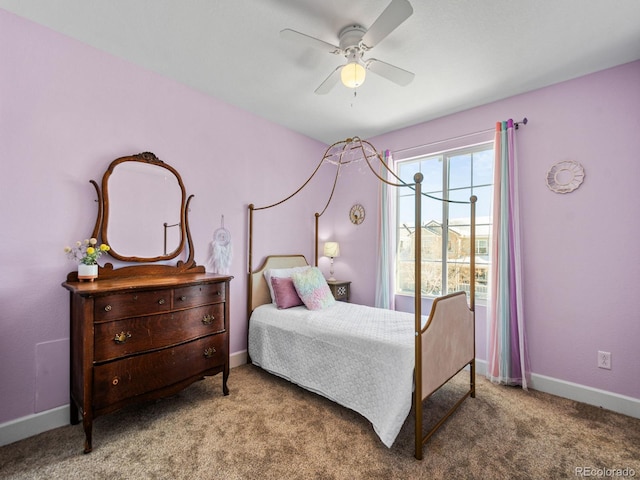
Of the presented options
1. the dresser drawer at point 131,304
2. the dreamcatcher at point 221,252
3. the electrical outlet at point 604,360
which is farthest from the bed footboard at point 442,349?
the dreamcatcher at point 221,252

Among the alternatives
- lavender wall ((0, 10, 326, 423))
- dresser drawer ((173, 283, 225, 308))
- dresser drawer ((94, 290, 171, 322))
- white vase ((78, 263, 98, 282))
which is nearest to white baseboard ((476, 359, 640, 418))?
dresser drawer ((173, 283, 225, 308))

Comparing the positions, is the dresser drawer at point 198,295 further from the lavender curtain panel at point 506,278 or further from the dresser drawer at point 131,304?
the lavender curtain panel at point 506,278

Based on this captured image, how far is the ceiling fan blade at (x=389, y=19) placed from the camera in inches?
59.8

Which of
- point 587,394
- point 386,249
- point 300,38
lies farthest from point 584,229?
point 300,38

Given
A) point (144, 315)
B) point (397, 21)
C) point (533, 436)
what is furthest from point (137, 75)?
point (533, 436)

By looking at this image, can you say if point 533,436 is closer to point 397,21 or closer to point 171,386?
point 171,386

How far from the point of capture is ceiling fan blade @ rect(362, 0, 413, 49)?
1.52 m

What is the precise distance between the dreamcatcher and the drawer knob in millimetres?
1069

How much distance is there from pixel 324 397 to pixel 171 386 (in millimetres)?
1193

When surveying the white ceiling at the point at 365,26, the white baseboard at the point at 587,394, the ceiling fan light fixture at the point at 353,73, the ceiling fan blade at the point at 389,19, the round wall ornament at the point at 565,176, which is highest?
the white ceiling at the point at 365,26

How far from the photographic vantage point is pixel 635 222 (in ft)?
7.60

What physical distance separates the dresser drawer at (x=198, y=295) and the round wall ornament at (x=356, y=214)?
2.12 metres

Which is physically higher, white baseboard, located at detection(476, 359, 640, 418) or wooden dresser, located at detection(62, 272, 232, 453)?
wooden dresser, located at detection(62, 272, 232, 453)

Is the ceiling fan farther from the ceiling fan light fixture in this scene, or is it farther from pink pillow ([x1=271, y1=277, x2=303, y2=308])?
pink pillow ([x1=271, y1=277, x2=303, y2=308])
